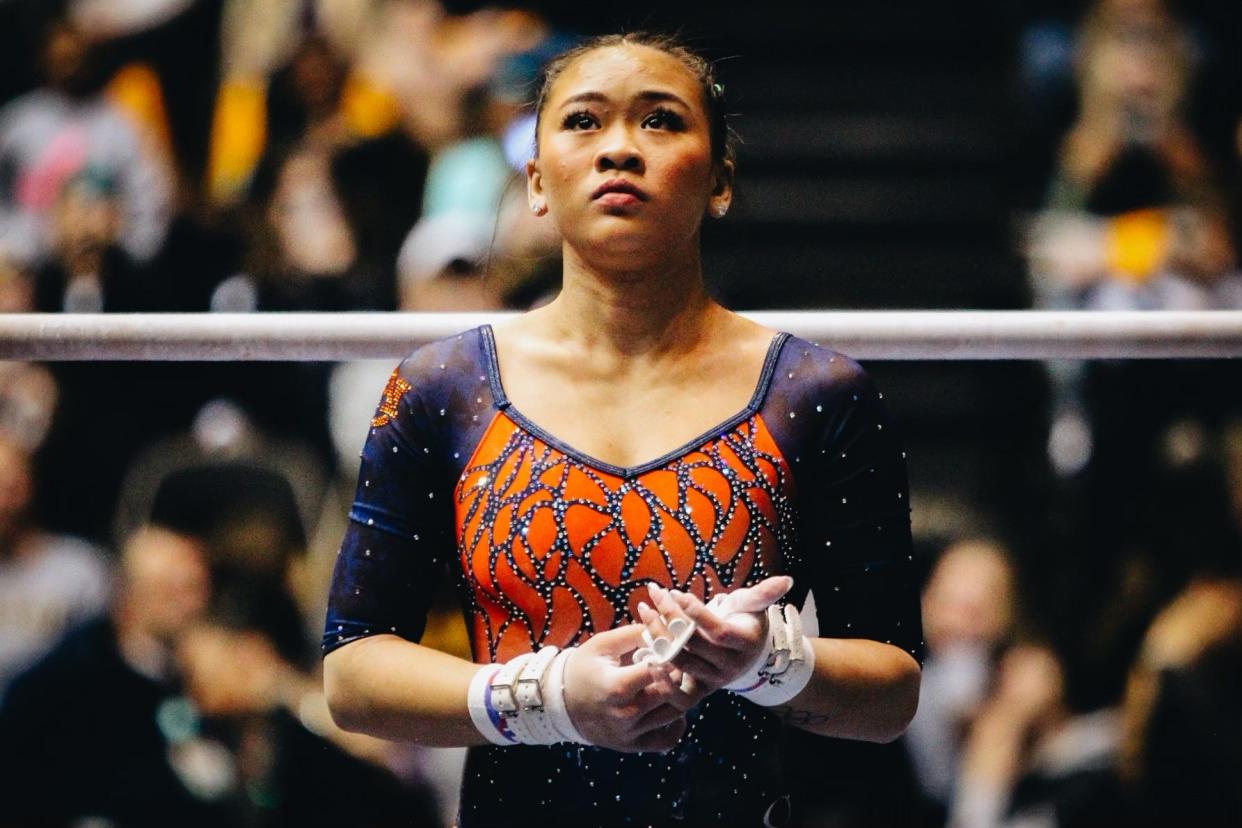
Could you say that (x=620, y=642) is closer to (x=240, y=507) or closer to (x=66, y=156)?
(x=240, y=507)

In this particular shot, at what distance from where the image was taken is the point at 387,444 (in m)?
1.51

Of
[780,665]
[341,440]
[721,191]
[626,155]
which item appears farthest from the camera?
[341,440]

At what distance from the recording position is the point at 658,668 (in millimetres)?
1264

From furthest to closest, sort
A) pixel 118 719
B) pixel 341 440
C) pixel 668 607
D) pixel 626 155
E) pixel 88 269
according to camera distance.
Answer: pixel 88 269, pixel 341 440, pixel 118 719, pixel 626 155, pixel 668 607

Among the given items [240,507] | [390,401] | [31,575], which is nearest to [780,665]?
[390,401]

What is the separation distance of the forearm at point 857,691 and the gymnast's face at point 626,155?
432 mm

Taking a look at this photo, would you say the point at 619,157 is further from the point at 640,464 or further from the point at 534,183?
the point at 640,464

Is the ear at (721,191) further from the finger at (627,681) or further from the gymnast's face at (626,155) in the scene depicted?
the finger at (627,681)

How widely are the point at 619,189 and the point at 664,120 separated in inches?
3.9

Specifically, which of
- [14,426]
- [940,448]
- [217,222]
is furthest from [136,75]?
[940,448]

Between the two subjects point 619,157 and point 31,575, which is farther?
point 31,575

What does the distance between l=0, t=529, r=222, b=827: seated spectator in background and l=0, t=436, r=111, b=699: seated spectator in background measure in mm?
100

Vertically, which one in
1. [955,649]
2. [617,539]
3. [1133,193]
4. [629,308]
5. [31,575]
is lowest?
[617,539]

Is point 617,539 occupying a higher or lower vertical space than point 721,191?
lower
